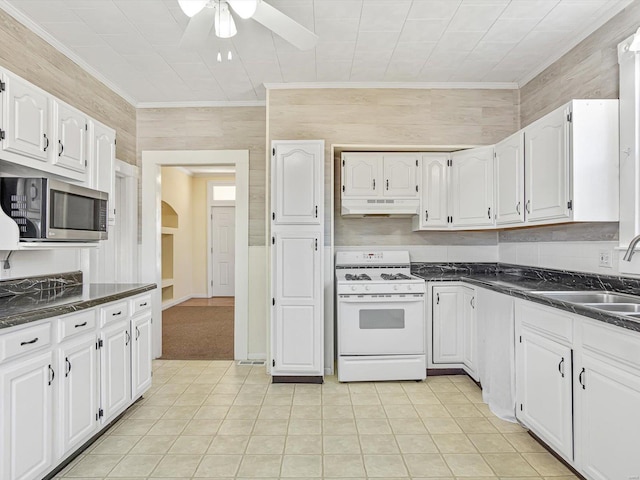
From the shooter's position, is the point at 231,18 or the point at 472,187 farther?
the point at 472,187

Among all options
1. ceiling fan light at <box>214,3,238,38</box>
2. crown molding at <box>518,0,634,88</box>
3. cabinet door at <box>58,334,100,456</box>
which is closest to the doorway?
cabinet door at <box>58,334,100,456</box>

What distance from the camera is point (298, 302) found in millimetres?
3416

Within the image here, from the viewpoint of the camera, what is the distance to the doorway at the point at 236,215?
405 centimetres

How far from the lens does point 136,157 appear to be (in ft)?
13.7

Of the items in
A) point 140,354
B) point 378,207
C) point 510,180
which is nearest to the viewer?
point 140,354

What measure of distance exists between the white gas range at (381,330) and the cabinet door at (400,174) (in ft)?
3.01

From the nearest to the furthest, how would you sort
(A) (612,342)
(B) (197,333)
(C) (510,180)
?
(A) (612,342) < (C) (510,180) < (B) (197,333)

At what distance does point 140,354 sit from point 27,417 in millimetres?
1078

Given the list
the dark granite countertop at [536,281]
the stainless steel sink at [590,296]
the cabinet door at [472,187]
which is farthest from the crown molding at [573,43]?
the stainless steel sink at [590,296]

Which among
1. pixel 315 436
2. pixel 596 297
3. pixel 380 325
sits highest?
pixel 596 297

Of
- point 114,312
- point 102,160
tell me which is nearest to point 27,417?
point 114,312

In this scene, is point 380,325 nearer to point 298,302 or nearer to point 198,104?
point 298,302

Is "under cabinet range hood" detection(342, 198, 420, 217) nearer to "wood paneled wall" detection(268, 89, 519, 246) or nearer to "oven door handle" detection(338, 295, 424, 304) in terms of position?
"wood paneled wall" detection(268, 89, 519, 246)

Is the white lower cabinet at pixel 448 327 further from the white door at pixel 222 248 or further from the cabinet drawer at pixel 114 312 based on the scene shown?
the white door at pixel 222 248
